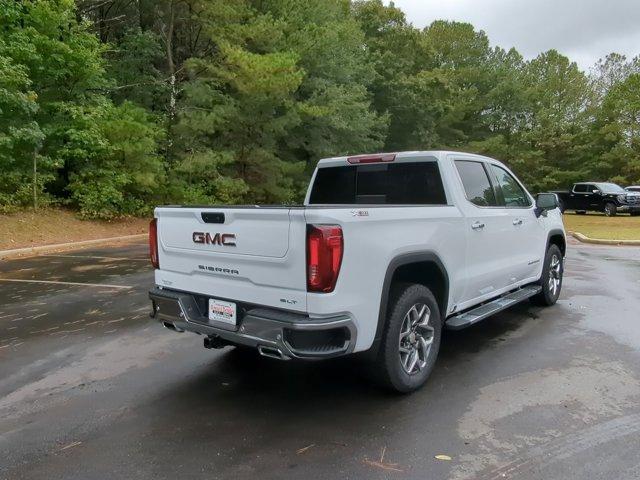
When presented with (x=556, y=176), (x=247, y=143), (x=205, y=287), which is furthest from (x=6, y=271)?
(x=556, y=176)

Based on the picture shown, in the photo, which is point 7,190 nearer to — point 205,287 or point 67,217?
point 67,217

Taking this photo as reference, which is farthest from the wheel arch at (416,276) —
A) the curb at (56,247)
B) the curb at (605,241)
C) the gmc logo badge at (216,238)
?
the curb at (605,241)

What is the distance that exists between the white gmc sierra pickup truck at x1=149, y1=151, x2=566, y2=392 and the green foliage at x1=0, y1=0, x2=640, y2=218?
1164 centimetres

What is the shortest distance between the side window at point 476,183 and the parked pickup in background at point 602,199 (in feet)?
75.2

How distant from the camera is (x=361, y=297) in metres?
3.36

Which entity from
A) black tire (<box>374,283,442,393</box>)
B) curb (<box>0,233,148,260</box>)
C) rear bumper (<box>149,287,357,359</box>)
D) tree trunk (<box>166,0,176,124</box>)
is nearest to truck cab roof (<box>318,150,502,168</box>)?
black tire (<box>374,283,442,393</box>)

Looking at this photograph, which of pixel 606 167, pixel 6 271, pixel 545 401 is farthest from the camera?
pixel 606 167

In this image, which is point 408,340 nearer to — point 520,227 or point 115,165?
point 520,227

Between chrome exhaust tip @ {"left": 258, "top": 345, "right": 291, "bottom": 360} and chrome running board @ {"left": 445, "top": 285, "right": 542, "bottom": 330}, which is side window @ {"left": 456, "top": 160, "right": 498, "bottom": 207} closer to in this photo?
chrome running board @ {"left": 445, "top": 285, "right": 542, "bottom": 330}

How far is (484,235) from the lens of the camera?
4812 millimetres

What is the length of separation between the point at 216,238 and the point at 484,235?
2.57 m

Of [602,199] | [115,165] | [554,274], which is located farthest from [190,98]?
[602,199]

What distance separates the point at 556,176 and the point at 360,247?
4374cm

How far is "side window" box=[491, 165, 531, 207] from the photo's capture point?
5.55m
